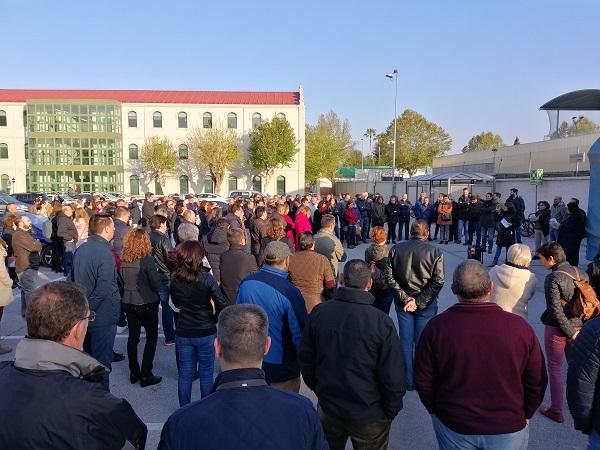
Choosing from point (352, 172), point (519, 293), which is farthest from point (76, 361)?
point (352, 172)

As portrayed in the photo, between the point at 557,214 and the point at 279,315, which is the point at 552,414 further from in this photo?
the point at 557,214

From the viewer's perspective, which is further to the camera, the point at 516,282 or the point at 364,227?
the point at 364,227

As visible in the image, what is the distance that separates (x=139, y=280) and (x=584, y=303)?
14.0ft

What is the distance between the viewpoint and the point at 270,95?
5097cm

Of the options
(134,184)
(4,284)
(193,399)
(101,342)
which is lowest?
(193,399)

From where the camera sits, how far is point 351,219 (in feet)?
52.2

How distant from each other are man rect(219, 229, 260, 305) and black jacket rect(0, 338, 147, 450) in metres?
2.98

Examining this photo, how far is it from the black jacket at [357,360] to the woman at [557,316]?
6.77 ft

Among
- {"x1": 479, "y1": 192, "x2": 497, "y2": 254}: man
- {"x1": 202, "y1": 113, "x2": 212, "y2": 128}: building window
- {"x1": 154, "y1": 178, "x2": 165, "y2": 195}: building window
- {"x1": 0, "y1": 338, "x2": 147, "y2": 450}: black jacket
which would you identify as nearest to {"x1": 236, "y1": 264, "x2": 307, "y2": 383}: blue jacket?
{"x1": 0, "y1": 338, "x2": 147, "y2": 450}: black jacket

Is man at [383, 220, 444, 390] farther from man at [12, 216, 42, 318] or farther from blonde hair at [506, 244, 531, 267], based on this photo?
man at [12, 216, 42, 318]

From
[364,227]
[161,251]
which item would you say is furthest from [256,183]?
[161,251]

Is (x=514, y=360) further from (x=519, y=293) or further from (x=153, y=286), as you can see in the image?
(x=153, y=286)

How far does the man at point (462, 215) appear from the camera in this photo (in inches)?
611

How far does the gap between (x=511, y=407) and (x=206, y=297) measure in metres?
2.67
